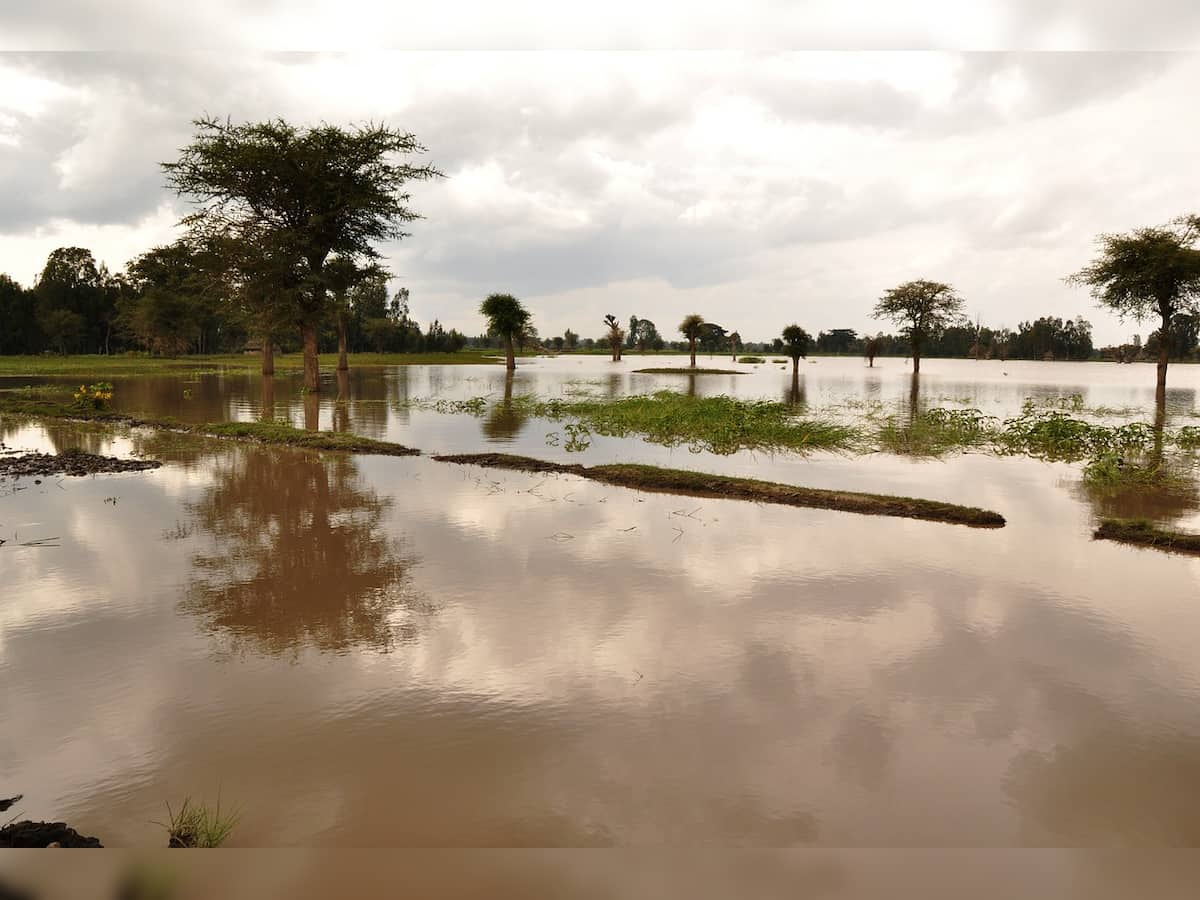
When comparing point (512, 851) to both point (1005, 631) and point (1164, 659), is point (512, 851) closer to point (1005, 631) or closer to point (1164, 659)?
point (1005, 631)

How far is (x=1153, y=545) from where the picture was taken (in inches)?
396

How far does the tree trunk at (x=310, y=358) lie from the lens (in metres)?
34.8

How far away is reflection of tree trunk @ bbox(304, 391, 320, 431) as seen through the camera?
74.4 ft

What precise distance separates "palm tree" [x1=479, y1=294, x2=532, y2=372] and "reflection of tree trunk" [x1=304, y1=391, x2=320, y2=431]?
31.9 m

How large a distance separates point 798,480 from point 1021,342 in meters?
174

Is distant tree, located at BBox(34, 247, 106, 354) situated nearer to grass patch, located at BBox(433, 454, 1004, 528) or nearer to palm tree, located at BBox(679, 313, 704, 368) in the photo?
palm tree, located at BBox(679, 313, 704, 368)

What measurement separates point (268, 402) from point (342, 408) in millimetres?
4768

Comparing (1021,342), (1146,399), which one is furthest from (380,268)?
(1021,342)

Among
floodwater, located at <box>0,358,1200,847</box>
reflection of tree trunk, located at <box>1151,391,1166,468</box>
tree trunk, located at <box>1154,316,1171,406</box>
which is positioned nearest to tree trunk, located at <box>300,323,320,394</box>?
floodwater, located at <box>0,358,1200,847</box>

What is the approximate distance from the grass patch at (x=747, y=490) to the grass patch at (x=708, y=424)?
4646mm

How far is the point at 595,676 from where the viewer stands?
5.74 meters

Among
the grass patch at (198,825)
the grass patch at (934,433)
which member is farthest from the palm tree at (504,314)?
the grass patch at (198,825)

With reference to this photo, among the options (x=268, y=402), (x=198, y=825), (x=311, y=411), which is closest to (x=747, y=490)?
(x=198, y=825)

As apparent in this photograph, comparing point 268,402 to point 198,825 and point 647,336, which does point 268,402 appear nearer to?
point 198,825
